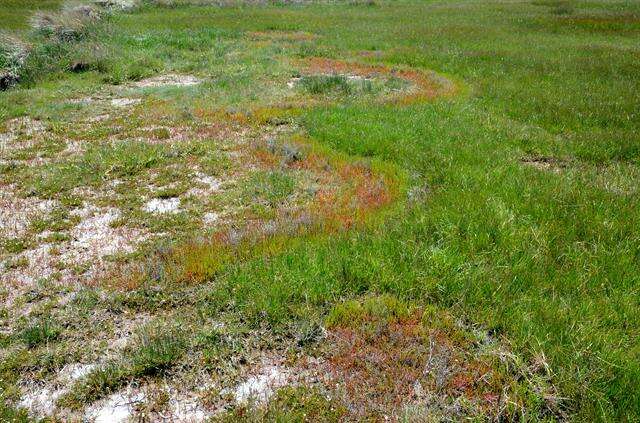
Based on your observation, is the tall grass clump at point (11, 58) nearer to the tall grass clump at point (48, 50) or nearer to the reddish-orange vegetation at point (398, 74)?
the tall grass clump at point (48, 50)

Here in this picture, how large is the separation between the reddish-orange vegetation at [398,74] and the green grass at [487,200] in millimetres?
1095

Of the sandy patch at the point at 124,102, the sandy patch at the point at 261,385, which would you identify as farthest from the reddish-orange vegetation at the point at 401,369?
the sandy patch at the point at 124,102

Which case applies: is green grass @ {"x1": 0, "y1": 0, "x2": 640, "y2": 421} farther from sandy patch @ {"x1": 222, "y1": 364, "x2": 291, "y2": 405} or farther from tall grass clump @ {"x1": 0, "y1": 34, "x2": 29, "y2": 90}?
tall grass clump @ {"x1": 0, "y1": 34, "x2": 29, "y2": 90}

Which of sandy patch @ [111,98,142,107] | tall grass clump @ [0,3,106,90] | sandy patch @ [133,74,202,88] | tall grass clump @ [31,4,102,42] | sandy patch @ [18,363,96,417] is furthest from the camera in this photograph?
tall grass clump @ [31,4,102,42]

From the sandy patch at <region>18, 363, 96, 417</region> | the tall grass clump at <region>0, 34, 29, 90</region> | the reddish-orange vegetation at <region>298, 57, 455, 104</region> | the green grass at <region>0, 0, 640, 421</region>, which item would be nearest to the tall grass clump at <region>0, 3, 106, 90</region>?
the tall grass clump at <region>0, 34, 29, 90</region>

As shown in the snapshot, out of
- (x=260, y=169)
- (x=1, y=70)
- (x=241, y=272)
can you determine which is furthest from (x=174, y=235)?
(x=1, y=70)

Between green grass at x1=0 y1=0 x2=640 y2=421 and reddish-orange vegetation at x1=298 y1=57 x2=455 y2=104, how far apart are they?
1.10 meters

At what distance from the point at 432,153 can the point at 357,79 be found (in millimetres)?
10127

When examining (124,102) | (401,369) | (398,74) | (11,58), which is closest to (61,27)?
(11,58)

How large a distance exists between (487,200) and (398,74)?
A: 14540mm

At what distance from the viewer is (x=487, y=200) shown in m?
8.44

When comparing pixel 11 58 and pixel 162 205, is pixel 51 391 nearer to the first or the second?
pixel 162 205

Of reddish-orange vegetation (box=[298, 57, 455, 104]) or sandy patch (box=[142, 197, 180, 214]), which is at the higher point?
reddish-orange vegetation (box=[298, 57, 455, 104])

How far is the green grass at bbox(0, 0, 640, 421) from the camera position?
561 cm
